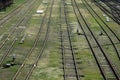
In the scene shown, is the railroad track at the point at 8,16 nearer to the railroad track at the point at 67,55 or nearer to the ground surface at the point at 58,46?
the ground surface at the point at 58,46

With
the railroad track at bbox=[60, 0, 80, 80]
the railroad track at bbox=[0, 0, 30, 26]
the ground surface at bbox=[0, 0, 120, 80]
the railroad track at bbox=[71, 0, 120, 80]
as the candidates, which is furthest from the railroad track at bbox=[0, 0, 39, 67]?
the railroad track at bbox=[71, 0, 120, 80]

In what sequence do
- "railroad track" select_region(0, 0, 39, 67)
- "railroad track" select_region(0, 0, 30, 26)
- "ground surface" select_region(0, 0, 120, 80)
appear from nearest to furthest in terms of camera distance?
1. "ground surface" select_region(0, 0, 120, 80)
2. "railroad track" select_region(0, 0, 39, 67)
3. "railroad track" select_region(0, 0, 30, 26)

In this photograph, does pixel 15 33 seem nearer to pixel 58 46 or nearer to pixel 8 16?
pixel 58 46

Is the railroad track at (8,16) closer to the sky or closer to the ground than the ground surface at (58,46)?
closer to the ground

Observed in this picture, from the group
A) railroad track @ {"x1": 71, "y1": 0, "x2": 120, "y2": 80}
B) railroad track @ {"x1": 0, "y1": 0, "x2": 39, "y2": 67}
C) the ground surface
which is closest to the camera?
railroad track @ {"x1": 71, "y1": 0, "x2": 120, "y2": 80}

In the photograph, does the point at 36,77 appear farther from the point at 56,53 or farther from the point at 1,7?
the point at 1,7

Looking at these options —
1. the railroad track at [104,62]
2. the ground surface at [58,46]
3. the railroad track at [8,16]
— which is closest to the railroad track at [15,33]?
the ground surface at [58,46]

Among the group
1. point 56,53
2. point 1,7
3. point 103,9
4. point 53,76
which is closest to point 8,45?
point 56,53

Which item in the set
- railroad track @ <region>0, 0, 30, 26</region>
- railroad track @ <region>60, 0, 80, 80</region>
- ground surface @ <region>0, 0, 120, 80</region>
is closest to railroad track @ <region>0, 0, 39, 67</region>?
ground surface @ <region>0, 0, 120, 80</region>

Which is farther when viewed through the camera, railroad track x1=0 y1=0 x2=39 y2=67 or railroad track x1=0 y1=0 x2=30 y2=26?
railroad track x1=0 y1=0 x2=30 y2=26

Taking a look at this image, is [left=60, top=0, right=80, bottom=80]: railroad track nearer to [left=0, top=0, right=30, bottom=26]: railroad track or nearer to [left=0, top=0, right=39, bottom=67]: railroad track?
[left=0, top=0, right=39, bottom=67]: railroad track

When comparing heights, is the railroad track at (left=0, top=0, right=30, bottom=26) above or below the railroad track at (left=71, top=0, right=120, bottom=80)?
below

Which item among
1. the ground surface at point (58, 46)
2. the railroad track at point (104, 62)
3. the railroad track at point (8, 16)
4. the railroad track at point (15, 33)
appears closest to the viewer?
the railroad track at point (104, 62)
